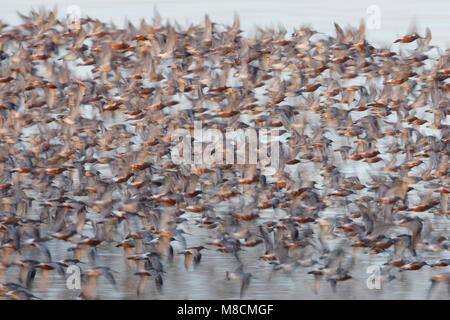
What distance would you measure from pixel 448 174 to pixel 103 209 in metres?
5.91

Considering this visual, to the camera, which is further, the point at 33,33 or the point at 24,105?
the point at 33,33

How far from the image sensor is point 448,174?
19266mm

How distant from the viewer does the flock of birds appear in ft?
57.0

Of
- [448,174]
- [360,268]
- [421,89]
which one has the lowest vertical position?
[360,268]

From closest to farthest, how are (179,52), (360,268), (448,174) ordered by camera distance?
(360,268)
(448,174)
(179,52)

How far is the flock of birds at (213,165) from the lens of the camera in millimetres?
17359

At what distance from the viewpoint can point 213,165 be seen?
62.5 ft

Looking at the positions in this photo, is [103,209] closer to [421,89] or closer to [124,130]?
[124,130]

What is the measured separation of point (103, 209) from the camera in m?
18.0

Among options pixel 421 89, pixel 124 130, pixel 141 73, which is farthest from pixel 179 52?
pixel 421 89

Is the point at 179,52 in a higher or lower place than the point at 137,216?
higher

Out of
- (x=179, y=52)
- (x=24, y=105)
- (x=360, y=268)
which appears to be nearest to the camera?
(x=360, y=268)

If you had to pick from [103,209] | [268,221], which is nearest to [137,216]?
[103,209]

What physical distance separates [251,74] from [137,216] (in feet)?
15.3
